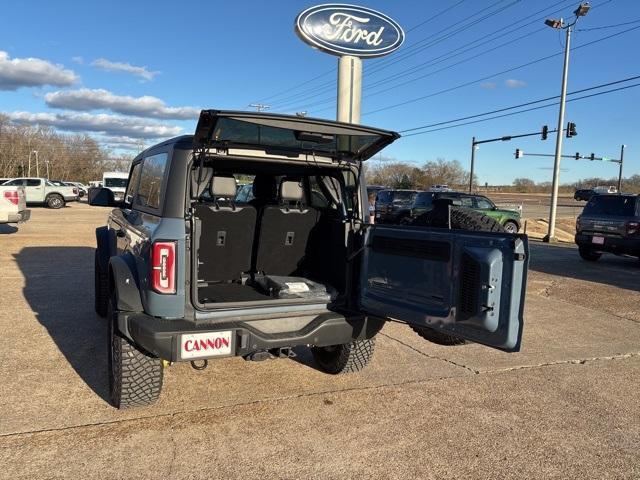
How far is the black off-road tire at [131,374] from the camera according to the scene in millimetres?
3487

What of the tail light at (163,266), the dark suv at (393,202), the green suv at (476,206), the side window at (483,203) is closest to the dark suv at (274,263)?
the tail light at (163,266)

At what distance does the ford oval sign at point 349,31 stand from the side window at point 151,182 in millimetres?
10915

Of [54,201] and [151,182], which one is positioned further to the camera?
[54,201]

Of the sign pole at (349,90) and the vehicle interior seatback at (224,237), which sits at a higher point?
the sign pole at (349,90)

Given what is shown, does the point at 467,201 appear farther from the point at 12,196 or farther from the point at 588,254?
the point at 12,196

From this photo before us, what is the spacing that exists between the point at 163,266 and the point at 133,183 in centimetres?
245

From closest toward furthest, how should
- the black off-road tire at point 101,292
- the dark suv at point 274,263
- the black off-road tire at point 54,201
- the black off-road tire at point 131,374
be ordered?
the dark suv at point 274,263, the black off-road tire at point 131,374, the black off-road tire at point 101,292, the black off-road tire at point 54,201

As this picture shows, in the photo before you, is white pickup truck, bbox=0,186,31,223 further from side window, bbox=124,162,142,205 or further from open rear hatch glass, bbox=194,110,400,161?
open rear hatch glass, bbox=194,110,400,161

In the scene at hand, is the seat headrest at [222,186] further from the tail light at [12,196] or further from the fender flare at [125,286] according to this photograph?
the tail light at [12,196]

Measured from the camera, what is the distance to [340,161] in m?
4.17

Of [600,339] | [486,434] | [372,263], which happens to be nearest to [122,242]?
[372,263]

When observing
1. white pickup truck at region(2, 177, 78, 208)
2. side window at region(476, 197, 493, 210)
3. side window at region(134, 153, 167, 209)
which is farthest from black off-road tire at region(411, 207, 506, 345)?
white pickup truck at region(2, 177, 78, 208)

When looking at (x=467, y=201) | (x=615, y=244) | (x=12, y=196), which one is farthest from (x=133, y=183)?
(x=467, y=201)

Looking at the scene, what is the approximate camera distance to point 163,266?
3285mm
